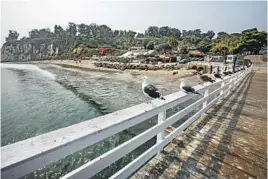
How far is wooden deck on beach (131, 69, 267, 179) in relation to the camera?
282 centimetres

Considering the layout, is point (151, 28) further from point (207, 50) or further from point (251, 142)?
point (251, 142)

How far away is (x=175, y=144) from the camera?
3658 millimetres

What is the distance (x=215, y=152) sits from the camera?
3.51 m

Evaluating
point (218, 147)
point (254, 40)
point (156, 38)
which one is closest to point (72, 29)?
point (156, 38)

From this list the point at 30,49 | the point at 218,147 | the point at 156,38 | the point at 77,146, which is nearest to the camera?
the point at 77,146

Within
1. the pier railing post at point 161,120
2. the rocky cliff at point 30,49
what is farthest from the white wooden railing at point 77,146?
the rocky cliff at point 30,49

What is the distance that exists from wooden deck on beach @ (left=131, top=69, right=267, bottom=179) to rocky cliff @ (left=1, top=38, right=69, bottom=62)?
434 ft

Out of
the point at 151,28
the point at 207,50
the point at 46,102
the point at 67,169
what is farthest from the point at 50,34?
the point at 67,169

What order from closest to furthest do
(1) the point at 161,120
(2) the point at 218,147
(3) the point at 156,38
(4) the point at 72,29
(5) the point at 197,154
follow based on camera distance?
(1) the point at 161,120 < (5) the point at 197,154 < (2) the point at 218,147 < (3) the point at 156,38 < (4) the point at 72,29

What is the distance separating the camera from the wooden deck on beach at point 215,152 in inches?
111

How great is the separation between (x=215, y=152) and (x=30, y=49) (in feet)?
540

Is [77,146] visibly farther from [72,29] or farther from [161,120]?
[72,29]

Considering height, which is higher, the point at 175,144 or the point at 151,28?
the point at 151,28

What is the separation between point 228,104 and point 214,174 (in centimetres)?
506
